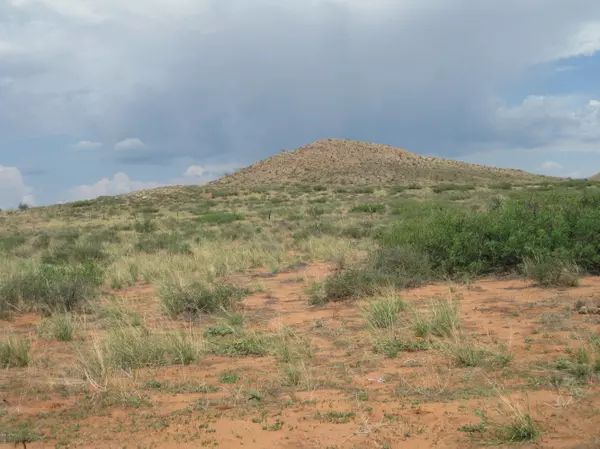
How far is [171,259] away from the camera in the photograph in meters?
15.5

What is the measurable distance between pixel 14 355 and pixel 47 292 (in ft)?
12.7

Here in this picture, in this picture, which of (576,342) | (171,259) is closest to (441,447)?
(576,342)

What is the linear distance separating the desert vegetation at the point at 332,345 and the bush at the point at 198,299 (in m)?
0.03

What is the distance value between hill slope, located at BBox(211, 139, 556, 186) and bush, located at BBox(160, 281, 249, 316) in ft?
170

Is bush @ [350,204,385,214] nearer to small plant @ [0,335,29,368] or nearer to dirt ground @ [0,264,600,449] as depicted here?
dirt ground @ [0,264,600,449]

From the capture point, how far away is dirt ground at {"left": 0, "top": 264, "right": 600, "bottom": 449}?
447 centimetres

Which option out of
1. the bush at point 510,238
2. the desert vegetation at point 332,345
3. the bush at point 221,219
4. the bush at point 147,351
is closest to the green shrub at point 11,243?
the desert vegetation at point 332,345

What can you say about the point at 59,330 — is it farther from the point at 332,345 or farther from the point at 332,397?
the point at 332,397

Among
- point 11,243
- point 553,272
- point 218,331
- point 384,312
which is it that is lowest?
point 218,331

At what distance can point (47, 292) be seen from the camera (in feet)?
35.1

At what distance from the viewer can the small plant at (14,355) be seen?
7023mm

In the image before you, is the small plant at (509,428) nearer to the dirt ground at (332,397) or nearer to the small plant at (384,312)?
the dirt ground at (332,397)

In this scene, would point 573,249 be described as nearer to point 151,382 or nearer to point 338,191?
point 151,382

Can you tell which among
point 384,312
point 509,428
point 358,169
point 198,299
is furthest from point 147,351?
point 358,169
